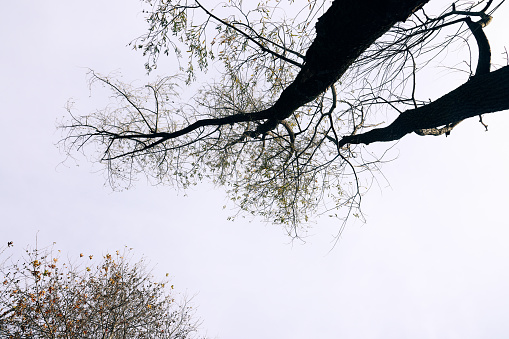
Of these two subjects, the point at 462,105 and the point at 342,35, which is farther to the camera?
the point at 462,105

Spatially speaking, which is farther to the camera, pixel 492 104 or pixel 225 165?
pixel 225 165

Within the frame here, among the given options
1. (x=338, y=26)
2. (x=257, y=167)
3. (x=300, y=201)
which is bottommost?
(x=338, y=26)

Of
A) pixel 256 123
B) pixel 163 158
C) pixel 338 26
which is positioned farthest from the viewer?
pixel 163 158

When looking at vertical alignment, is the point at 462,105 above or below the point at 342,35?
below

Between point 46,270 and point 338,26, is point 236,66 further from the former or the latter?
point 46,270

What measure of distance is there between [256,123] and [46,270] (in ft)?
27.5

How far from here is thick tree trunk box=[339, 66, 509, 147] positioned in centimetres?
349

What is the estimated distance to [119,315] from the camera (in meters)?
9.66

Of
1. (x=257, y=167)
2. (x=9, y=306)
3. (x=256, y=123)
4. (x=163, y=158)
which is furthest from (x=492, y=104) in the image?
(x=9, y=306)

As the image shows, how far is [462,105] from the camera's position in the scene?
390cm

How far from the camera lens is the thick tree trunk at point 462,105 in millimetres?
3488

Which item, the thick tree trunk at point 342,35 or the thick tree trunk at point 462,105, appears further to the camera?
the thick tree trunk at point 462,105

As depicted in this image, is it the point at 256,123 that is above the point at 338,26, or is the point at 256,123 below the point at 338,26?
above

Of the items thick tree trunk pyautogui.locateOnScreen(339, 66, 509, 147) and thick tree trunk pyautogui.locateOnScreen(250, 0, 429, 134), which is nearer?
thick tree trunk pyautogui.locateOnScreen(250, 0, 429, 134)
